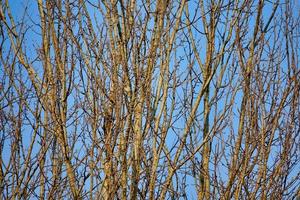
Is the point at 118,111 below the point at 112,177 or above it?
above

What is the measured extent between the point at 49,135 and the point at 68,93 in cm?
63

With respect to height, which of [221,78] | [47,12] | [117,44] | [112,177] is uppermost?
[47,12]

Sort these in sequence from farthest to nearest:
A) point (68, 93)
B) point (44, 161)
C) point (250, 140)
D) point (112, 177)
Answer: point (44, 161), point (68, 93), point (250, 140), point (112, 177)

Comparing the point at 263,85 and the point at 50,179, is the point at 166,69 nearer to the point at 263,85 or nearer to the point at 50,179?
the point at 263,85

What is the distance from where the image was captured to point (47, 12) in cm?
468

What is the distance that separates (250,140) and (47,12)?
2.11 meters

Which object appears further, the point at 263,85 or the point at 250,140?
the point at 263,85

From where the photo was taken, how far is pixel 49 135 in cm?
488

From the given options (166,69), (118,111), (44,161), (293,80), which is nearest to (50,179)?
(44,161)

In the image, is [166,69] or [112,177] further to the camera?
[166,69]

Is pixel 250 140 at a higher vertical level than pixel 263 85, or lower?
lower

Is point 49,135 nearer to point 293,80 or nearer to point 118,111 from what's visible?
point 118,111

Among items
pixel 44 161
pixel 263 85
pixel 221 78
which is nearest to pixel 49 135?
pixel 44 161

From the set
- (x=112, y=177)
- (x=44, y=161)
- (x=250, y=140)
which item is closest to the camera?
(x=112, y=177)
